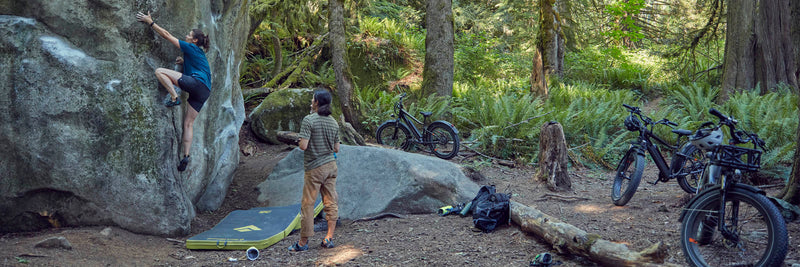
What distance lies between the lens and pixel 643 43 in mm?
26391

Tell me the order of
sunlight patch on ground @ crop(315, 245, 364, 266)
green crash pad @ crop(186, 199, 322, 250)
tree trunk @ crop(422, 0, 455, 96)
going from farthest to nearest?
tree trunk @ crop(422, 0, 455, 96) → green crash pad @ crop(186, 199, 322, 250) → sunlight patch on ground @ crop(315, 245, 364, 266)

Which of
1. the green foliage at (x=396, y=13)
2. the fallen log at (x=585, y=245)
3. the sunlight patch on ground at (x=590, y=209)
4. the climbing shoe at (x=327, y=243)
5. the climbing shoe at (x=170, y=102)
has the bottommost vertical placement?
the climbing shoe at (x=327, y=243)

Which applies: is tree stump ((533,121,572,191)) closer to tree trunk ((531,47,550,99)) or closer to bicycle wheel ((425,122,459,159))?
bicycle wheel ((425,122,459,159))

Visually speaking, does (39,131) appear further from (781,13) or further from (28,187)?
(781,13)

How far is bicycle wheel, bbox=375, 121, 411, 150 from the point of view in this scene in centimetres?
1089

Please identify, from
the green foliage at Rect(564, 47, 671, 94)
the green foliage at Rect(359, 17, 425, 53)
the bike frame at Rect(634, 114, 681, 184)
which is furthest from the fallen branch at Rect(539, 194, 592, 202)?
the green foliage at Rect(564, 47, 671, 94)

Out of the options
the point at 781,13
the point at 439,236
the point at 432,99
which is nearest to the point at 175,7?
the point at 439,236

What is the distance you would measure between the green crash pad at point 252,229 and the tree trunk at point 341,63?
499cm

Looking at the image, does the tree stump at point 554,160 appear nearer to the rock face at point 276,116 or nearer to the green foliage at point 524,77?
the green foliage at point 524,77

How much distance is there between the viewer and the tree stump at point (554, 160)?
27.1 feet

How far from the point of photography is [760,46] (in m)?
12.4

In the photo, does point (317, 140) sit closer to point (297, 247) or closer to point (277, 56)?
point (297, 247)

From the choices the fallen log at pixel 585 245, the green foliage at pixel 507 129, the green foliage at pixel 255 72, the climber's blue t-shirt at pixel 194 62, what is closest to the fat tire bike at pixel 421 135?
the green foliage at pixel 507 129

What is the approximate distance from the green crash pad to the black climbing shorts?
1.49 m
